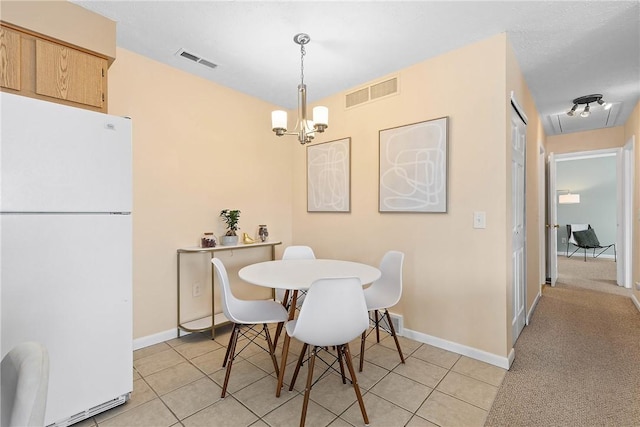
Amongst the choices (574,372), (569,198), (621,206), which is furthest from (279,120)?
(569,198)

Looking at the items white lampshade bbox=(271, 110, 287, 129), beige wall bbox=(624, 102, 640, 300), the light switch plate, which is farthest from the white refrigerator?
beige wall bbox=(624, 102, 640, 300)

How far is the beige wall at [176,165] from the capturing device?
257 cm

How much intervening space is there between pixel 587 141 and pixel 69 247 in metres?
6.57

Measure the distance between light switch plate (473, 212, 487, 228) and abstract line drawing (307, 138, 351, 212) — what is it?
50.7 inches

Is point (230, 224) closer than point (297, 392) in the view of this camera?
No

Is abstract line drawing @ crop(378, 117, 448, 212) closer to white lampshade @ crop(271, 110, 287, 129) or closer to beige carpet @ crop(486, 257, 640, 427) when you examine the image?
white lampshade @ crop(271, 110, 287, 129)

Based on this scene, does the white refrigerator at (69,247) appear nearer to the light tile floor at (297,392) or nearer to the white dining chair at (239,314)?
the light tile floor at (297,392)

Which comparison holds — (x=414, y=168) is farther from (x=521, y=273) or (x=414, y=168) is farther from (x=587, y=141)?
(x=587, y=141)

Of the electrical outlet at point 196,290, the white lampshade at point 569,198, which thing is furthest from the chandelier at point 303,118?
the white lampshade at point 569,198

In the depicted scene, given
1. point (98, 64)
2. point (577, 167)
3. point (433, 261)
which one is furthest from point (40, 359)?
point (577, 167)

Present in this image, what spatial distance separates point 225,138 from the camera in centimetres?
324

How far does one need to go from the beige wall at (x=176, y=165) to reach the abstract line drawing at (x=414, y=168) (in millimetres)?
→ 1511

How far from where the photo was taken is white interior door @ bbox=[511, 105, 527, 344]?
8.50 ft

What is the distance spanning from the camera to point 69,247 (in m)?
1.60
